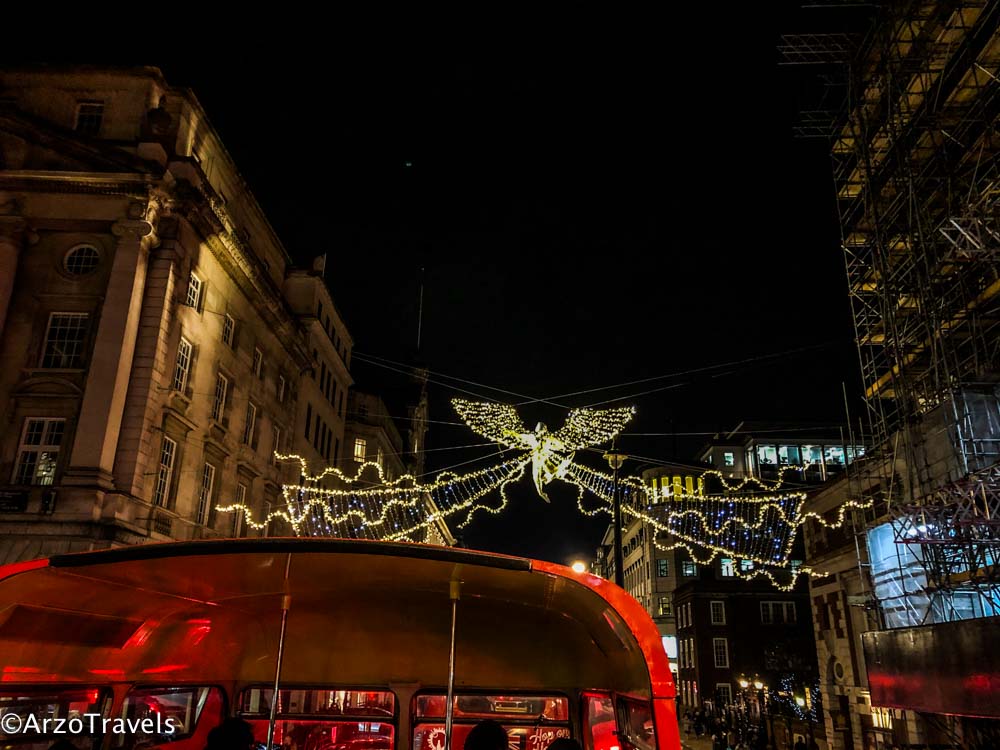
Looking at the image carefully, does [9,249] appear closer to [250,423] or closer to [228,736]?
[250,423]

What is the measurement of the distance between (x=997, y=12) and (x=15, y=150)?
28553 millimetres

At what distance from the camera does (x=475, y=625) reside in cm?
794

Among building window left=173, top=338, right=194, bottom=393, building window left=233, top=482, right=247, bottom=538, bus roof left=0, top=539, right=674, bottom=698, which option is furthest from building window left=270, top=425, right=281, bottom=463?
bus roof left=0, top=539, right=674, bottom=698

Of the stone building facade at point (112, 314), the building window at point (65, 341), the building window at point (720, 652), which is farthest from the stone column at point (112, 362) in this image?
the building window at point (720, 652)

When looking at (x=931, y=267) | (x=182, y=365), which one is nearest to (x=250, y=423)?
(x=182, y=365)

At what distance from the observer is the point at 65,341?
74.1 feet

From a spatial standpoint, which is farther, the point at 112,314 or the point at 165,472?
the point at 165,472

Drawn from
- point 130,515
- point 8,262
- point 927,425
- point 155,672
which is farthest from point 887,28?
point 8,262

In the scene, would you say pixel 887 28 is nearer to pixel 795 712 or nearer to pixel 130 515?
pixel 130 515

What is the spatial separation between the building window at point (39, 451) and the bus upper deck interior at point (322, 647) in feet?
51.8

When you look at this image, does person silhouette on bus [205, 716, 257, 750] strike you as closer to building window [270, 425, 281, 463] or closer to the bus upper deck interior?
the bus upper deck interior

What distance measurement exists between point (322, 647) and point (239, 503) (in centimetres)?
2324

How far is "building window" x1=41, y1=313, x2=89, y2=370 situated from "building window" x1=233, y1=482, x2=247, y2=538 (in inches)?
354

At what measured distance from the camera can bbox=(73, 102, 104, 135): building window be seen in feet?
82.9
